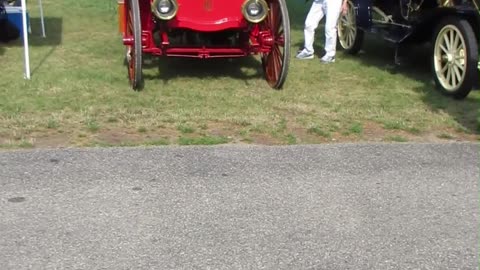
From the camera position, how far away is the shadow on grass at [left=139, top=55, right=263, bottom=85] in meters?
8.34

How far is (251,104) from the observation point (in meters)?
7.07

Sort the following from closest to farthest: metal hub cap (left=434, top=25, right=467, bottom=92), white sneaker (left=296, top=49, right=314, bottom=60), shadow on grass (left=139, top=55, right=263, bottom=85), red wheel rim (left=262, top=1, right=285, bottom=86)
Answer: metal hub cap (left=434, top=25, right=467, bottom=92)
red wheel rim (left=262, top=1, right=285, bottom=86)
shadow on grass (left=139, top=55, right=263, bottom=85)
white sneaker (left=296, top=49, right=314, bottom=60)

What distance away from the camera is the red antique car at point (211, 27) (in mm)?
7223

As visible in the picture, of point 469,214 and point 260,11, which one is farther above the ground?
point 260,11

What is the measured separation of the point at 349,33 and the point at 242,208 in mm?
6303

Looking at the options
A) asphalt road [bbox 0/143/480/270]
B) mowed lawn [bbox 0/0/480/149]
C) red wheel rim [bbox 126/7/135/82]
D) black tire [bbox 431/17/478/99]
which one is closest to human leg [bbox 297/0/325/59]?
mowed lawn [bbox 0/0/480/149]

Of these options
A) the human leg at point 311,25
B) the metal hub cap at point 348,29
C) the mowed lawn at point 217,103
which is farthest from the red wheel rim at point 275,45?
the metal hub cap at point 348,29

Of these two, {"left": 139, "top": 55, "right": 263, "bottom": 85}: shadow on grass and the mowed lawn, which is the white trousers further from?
{"left": 139, "top": 55, "right": 263, "bottom": 85}: shadow on grass

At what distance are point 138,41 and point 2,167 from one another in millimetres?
2397

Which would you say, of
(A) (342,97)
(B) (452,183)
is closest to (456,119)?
(A) (342,97)

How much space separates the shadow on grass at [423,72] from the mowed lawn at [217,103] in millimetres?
17

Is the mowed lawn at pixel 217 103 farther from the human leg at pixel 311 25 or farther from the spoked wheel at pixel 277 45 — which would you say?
the human leg at pixel 311 25

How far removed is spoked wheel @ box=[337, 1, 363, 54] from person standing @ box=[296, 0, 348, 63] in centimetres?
29

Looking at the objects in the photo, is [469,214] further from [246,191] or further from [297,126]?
[297,126]
